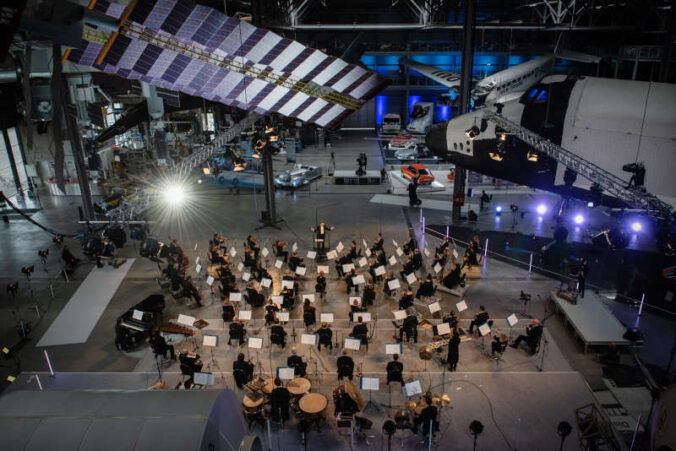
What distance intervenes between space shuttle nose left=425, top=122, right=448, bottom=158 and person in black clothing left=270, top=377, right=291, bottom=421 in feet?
42.0

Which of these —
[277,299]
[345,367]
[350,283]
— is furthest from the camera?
[350,283]

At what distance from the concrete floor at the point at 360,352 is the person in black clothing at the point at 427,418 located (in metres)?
0.31

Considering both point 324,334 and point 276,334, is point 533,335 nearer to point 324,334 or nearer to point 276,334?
point 324,334

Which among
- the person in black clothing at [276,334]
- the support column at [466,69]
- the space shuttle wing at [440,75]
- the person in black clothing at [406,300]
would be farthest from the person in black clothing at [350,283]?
the space shuttle wing at [440,75]

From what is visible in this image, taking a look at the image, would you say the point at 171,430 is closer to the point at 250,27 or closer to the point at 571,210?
the point at 250,27

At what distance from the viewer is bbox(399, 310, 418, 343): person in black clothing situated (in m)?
12.3

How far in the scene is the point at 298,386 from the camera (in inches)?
406

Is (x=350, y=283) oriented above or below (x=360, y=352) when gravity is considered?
above

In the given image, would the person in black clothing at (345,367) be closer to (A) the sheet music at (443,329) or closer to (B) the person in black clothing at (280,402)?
(B) the person in black clothing at (280,402)

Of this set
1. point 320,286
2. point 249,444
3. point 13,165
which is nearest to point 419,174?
point 320,286

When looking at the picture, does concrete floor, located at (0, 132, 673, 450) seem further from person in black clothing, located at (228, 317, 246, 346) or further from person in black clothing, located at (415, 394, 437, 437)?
person in black clothing, located at (228, 317, 246, 346)

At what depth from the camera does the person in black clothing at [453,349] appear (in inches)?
447

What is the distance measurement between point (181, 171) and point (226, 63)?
15.2 feet

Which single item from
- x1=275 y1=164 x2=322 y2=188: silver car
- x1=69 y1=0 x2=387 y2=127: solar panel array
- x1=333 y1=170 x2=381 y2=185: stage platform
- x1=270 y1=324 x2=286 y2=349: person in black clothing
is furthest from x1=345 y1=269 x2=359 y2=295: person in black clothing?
x1=333 y1=170 x2=381 y2=185: stage platform
